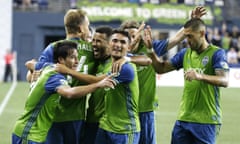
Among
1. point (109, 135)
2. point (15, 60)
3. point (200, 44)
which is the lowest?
point (15, 60)

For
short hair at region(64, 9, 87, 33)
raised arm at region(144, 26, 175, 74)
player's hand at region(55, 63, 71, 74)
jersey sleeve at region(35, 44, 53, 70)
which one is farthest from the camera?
raised arm at region(144, 26, 175, 74)

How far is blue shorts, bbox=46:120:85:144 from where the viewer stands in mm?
8000

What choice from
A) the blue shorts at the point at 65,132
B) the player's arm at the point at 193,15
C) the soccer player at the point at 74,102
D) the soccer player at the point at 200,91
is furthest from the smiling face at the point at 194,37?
the blue shorts at the point at 65,132

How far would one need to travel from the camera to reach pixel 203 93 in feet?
26.6

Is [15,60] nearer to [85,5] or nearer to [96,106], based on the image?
[85,5]

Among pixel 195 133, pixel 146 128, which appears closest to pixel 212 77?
pixel 195 133

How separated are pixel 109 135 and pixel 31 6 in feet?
101

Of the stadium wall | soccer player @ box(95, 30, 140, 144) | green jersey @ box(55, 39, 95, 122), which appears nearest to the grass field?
green jersey @ box(55, 39, 95, 122)

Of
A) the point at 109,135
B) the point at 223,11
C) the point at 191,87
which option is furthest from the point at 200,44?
the point at 223,11

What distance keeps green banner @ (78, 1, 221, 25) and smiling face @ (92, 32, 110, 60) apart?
2949 cm

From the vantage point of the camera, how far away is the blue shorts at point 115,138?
7.45 metres

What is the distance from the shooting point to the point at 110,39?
782 centimetres

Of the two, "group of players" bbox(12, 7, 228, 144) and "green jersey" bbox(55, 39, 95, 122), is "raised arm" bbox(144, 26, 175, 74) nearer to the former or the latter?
"group of players" bbox(12, 7, 228, 144)

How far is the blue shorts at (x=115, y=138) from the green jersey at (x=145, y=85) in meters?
1.39
